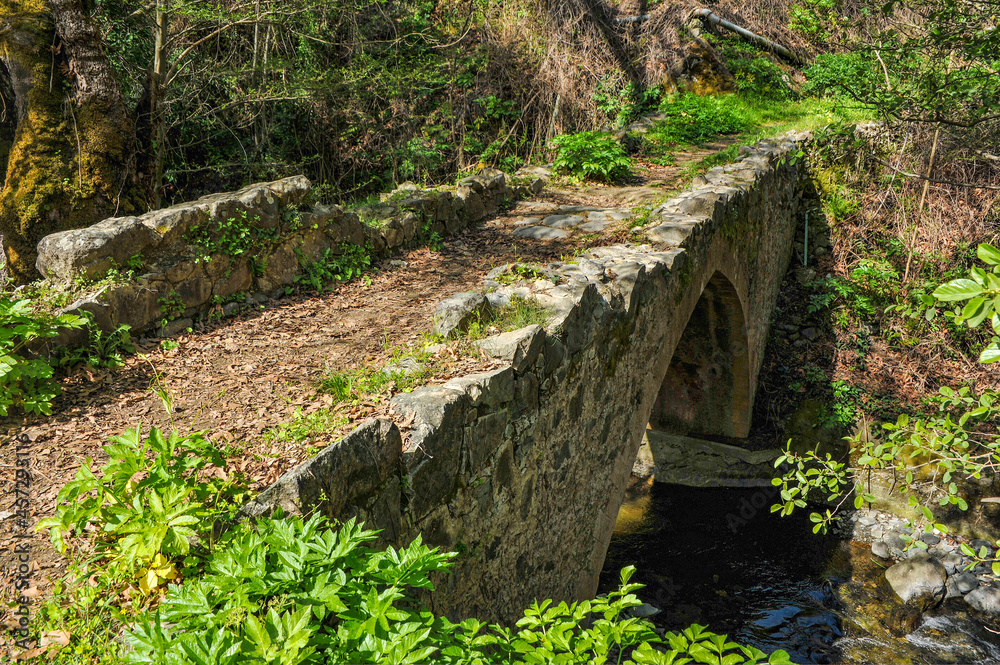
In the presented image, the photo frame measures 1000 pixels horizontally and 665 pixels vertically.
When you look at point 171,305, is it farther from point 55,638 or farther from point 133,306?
point 55,638

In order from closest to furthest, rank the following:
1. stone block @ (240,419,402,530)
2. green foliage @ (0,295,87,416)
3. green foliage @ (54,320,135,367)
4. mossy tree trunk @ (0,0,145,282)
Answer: stone block @ (240,419,402,530)
green foliage @ (0,295,87,416)
green foliage @ (54,320,135,367)
mossy tree trunk @ (0,0,145,282)

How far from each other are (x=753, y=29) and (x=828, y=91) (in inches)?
115

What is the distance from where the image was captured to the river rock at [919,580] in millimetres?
6840

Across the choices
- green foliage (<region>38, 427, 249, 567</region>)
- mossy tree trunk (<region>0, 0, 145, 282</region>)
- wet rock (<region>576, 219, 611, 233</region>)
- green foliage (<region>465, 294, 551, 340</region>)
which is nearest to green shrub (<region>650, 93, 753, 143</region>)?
wet rock (<region>576, 219, 611, 233</region>)

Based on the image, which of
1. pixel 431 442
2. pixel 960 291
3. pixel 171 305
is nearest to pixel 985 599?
pixel 960 291

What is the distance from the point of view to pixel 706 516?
8.69m

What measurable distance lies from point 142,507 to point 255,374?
148cm

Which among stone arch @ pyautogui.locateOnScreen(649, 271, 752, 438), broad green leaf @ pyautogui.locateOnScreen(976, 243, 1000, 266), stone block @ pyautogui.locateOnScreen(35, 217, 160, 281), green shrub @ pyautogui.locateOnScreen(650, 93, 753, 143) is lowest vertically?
stone arch @ pyautogui.locateOnScreen(649, 271, 752, 438)

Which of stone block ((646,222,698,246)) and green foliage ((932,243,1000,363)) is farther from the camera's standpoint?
stone block ((646,222,698,246))

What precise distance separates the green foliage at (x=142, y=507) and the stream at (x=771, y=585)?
5.80 m

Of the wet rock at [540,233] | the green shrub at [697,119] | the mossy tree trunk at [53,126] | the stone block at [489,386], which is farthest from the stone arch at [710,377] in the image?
the mossy tree trunk at [53,126]

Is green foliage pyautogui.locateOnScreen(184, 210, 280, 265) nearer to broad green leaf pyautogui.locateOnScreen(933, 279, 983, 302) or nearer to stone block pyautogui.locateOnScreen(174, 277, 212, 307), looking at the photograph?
stone block pyautogui.locateOnScreen(174, 277, 212, 307)

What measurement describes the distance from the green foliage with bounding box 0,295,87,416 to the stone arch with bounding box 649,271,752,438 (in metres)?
6.50

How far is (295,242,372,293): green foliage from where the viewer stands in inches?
189
